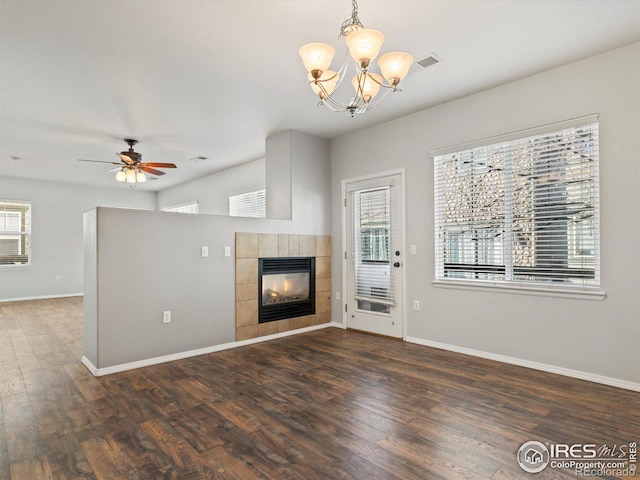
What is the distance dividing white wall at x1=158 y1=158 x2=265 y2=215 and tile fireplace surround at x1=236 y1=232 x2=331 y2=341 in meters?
2.25

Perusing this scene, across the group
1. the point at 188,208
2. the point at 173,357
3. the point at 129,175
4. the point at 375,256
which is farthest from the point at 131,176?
the point at 375,256

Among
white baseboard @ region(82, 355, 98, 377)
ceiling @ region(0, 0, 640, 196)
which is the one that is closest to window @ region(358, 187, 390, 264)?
ceiling @ region(0, 0, 640, 196)

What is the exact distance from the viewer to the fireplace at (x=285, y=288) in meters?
4.80

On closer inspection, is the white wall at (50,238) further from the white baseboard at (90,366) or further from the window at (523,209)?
the window at (523,209)

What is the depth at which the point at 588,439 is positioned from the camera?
221 cm

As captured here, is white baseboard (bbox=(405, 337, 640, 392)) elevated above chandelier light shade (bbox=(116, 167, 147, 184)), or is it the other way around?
chandelier light shade (bbox=(116, 167, 147, 184))

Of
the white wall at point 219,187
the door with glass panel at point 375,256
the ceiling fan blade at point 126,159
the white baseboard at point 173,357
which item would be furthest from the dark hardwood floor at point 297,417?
the white wall at point 219,187

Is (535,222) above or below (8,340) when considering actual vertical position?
above

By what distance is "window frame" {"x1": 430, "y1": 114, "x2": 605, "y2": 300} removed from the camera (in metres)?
3.17

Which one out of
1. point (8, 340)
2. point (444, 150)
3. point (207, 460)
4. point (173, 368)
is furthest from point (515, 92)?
point (8, 340)

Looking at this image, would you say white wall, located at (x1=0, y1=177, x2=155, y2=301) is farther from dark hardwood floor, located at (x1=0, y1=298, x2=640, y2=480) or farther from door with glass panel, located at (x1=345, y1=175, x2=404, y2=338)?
door with glass panel, located at (x1=345, y1=175, x2=404, y2=338)

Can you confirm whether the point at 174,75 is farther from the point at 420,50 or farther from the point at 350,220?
the point at 350,220

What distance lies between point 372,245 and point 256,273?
162 cm

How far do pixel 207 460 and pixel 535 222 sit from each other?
134 inches
